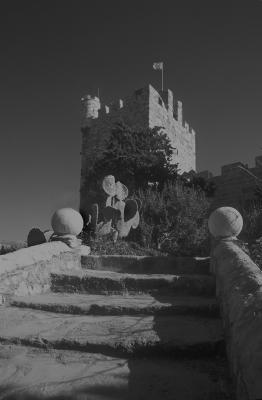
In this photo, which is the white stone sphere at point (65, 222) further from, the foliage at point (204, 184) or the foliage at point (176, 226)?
the foliage at point (204, 184)

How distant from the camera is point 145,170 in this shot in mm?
14000

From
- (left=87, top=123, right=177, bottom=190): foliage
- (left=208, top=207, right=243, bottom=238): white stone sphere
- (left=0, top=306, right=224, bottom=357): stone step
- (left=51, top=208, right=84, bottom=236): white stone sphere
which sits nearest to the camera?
(left=0, top=306, right=224, bottom=357): stone step

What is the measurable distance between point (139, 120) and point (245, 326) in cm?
1681

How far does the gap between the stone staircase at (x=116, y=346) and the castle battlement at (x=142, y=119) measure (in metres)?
14.8

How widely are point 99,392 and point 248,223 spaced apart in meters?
6.06

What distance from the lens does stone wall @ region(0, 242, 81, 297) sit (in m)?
3.10

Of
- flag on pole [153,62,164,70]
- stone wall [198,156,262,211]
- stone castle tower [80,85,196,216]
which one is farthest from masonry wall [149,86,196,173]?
stone wall [198,156,262,211]


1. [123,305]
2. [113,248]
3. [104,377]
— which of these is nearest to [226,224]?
[123,305]

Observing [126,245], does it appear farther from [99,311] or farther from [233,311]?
[233,311]

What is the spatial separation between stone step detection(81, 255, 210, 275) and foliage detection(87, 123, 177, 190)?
982 centimetres

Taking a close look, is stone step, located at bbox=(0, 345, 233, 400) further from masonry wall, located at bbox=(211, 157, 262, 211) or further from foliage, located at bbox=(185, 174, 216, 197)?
masonry wall, located at bbox=(211, 157, 262, 211)

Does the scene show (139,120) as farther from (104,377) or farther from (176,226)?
(104,377)

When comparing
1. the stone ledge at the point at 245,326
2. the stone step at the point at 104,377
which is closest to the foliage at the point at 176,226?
the stone ledge at the point at 245,326

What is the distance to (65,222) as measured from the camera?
178 inches
